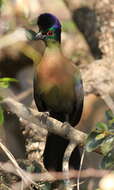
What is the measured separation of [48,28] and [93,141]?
5.49 ft

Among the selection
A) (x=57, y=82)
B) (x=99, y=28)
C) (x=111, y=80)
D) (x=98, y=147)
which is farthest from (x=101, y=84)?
(x=98, y=147)

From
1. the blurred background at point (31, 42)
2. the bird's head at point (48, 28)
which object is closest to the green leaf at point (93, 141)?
the bird's head at point (48, 28)

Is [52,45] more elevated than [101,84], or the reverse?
[52,45]

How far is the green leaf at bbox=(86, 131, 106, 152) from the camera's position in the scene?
402 cm

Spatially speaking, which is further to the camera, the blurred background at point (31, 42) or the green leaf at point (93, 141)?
the blurred background at point (31, 42)

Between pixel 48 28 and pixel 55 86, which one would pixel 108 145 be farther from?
pixel 48 28

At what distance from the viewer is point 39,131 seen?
19.0ft

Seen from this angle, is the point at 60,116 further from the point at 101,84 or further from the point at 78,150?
the point at 101,84

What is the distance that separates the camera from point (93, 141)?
4.05 meters

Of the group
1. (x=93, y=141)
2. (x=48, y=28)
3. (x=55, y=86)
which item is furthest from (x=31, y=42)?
(x=93, y=141)

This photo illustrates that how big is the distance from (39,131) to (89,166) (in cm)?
62

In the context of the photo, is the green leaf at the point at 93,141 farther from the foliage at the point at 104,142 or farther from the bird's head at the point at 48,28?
the bird's head at the point at 48,28

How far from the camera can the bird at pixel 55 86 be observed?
5238 millimetres

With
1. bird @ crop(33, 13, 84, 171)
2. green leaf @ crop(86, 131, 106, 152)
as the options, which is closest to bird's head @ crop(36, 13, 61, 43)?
bird @ crop(33, 13, 84, 171)
